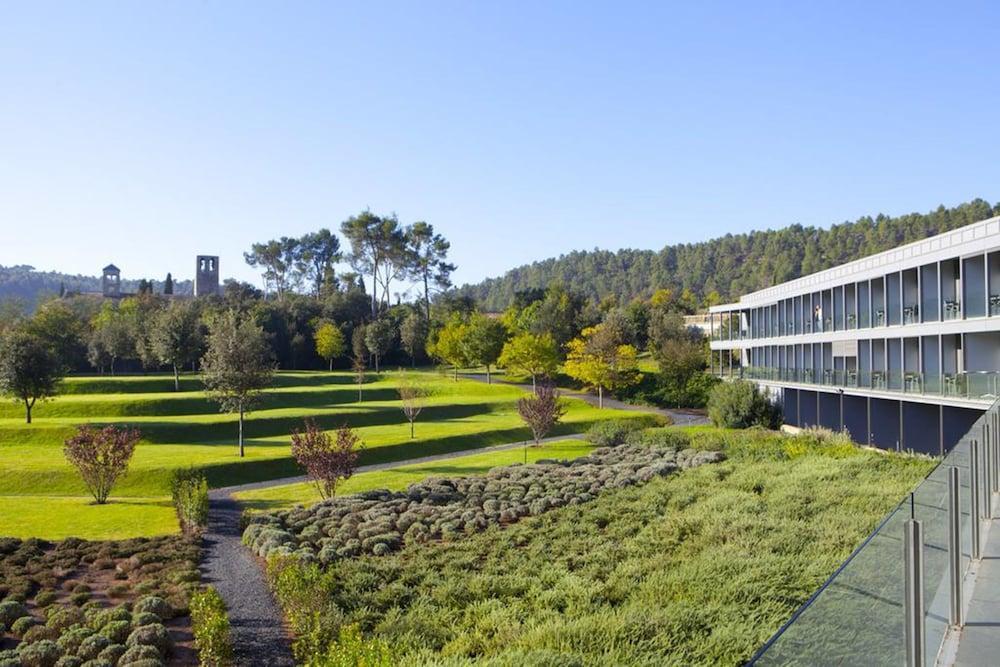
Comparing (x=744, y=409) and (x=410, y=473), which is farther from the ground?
(x=744, y=409)

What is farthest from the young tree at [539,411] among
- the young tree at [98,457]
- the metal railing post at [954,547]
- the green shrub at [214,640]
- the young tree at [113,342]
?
the young tree at [113,342]

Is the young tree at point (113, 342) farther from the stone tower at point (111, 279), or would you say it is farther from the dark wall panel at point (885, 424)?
the stone tower at point (111, 279)

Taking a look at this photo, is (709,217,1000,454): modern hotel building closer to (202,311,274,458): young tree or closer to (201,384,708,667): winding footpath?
(201,384,708,667): winding footpath

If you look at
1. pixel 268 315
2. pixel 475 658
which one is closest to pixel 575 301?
pixel 268 315

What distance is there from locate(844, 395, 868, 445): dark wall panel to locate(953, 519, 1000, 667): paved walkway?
30632 mm

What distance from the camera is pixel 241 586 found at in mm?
16672

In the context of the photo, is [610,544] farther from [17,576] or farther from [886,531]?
[17,576]

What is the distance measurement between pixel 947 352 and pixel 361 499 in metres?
22.3

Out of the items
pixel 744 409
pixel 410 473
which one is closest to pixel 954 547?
pixel 410 473

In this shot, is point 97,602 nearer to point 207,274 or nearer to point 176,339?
point 176,339

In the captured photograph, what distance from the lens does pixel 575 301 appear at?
9075 cm

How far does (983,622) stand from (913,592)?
7.85 ft

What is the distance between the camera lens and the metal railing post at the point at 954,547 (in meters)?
6.12

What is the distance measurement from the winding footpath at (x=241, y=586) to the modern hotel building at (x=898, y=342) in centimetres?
2090
